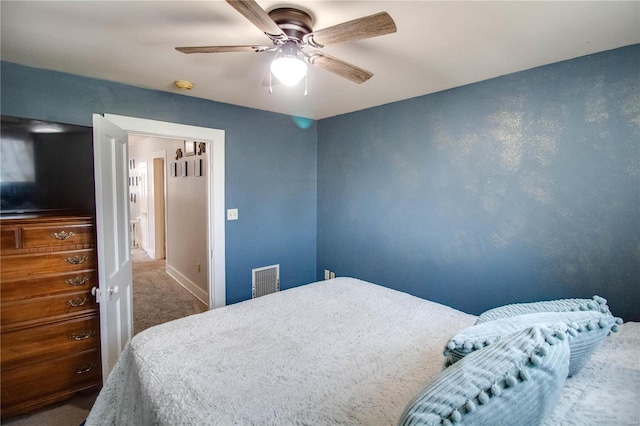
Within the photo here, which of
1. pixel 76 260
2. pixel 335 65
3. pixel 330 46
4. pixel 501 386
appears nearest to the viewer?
pixel 501 386

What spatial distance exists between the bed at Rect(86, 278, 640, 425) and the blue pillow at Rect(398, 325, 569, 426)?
0.18 meters

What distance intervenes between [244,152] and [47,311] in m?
2.05

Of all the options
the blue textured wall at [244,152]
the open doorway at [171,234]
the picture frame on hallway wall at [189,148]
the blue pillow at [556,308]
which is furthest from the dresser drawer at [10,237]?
the blue pillow at [556,308]

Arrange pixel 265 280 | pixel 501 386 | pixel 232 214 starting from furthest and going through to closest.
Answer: pixel 265 280 < pixel 232 214 < pixel 501 386

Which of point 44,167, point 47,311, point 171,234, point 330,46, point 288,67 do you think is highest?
point 330,46

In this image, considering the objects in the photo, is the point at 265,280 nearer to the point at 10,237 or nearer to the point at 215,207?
the point at 215,207

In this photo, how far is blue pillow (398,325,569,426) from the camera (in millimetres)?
729

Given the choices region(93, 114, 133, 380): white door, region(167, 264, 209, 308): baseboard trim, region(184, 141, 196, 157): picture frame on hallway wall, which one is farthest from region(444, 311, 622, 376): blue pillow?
region(184, 141, 196, 157): picture frame on hallway wall

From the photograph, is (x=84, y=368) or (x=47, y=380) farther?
(x=84, y=368)

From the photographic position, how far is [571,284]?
201 cm

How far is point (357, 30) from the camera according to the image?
128cm

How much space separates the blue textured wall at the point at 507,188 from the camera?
6.06ft

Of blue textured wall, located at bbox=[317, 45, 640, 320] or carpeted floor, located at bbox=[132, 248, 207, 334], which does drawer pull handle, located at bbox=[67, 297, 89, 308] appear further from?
blue textured wall, located at bbox=[317, 45, 640, 320]

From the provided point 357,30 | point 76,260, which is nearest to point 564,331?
point 357,30
